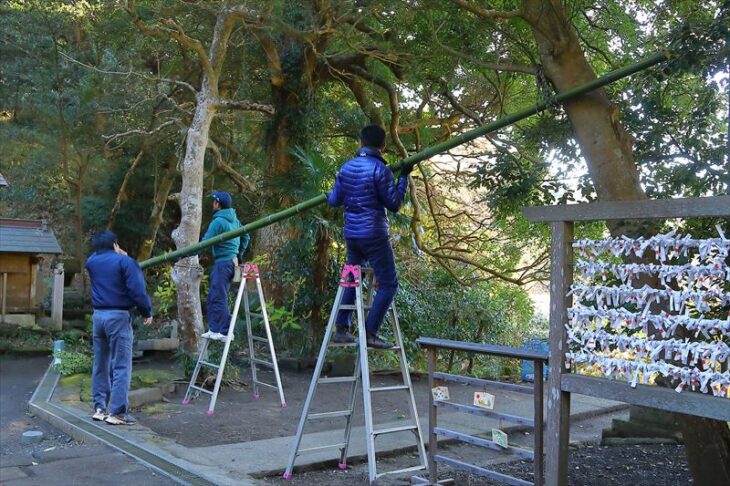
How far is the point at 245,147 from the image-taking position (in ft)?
58.4

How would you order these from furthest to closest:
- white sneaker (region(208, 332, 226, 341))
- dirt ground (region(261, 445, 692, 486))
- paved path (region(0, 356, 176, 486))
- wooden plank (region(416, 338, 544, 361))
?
1. white sneaker (region(208, 332, 226, 341))
2. dirt ground (region(261, 445, 692, 486))
3. paved path (region(0, 356, 176, 486))
4. wooden plank (region(416, 338, 544, 361))

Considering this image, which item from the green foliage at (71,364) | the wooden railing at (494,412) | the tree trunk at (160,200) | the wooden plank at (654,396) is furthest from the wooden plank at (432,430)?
→ the tree trunk at (160,200)

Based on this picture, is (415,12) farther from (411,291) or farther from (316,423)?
(411,291)

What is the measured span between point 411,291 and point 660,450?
6.40 meters

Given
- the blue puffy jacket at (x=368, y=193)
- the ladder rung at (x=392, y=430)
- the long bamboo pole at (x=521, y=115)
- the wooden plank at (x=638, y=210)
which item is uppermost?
the long bamboo pole at (x=521, y=115)

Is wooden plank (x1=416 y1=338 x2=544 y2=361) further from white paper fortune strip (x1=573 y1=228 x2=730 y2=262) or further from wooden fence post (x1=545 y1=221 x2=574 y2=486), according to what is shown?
white paper fortune strip (x1=573 y1=228 x2=730 y2=262)

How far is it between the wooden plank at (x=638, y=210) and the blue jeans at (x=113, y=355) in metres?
4.54

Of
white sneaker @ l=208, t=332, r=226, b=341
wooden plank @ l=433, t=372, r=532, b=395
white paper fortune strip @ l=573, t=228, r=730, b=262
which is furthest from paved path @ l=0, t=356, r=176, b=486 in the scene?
white paper fortune strip @ l=573, t=228, r=730, b=262

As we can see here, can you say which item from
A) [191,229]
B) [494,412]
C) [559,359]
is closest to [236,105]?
[191,229]

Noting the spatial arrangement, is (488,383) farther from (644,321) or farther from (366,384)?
(644,321)

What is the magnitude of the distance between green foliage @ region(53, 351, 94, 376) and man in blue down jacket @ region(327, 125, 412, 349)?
5.89m

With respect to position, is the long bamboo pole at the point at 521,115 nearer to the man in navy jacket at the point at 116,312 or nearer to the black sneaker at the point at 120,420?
the man in navy jacket at the point at 116,312

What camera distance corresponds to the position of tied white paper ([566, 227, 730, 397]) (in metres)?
3.38

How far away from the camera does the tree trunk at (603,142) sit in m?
4.99
